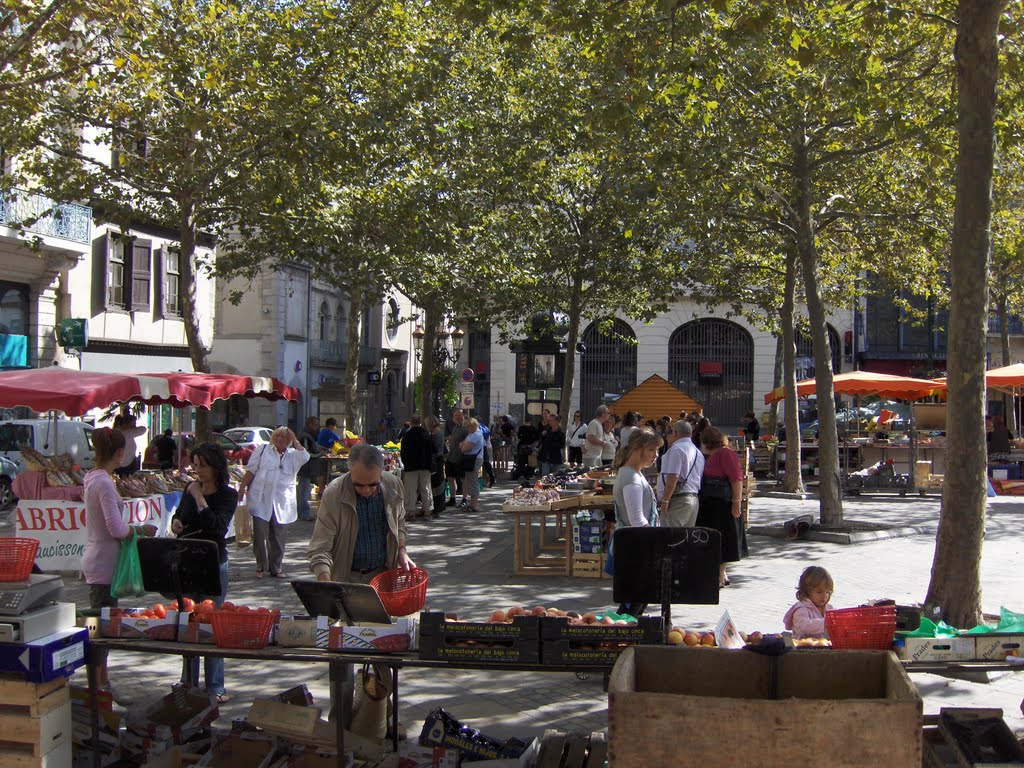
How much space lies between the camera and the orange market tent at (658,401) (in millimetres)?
21766

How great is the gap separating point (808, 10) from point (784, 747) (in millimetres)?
10210

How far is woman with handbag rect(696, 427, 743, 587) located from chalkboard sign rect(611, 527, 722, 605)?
14.6 feet

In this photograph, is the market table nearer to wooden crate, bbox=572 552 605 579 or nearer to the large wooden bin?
the large wooden bin

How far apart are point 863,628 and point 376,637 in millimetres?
2199

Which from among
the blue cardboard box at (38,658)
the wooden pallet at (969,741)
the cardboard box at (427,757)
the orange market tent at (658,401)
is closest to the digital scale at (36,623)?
the blue cardboard box at (38,658)

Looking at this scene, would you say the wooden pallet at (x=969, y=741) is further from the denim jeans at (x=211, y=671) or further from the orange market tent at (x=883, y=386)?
the orange market tent at (x=883, y=386)

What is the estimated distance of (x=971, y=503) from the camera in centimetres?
754

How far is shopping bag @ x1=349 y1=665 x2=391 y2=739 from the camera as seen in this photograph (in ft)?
18.6

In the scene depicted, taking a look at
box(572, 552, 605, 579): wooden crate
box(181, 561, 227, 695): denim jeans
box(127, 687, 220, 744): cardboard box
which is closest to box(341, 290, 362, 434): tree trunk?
box(572, 552, 605, 579): wooden crate

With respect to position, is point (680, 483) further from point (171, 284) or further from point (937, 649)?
point (171, 284)

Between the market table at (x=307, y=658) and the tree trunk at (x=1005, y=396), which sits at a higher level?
the tree trunk at (x=1005, y=396)

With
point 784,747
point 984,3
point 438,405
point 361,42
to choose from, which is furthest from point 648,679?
point 438,405

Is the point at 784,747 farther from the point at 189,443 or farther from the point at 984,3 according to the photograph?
the point at 189,443

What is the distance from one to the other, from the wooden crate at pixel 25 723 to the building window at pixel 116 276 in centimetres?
2437
